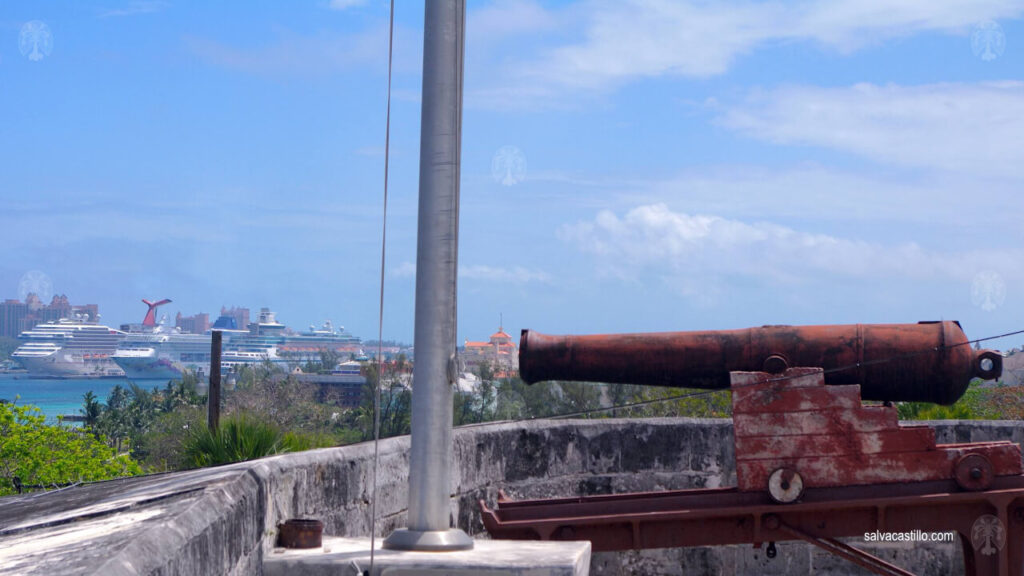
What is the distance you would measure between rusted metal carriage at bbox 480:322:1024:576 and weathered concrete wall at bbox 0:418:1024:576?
822 mm

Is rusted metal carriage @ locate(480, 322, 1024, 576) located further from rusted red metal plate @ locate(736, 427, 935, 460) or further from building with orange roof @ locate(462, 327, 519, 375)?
building with orange roof @ locate(462, 327, 519, 375)

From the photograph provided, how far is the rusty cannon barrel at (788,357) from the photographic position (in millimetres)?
5457

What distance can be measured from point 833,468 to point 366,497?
7.27 ft

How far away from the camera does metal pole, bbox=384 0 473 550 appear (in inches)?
159

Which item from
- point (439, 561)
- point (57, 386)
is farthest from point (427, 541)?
point (57, 386)

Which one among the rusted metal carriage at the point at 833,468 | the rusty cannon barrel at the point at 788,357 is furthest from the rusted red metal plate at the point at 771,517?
the rusty cannon barrel at the point at 788,357

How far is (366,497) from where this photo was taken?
16.8ft

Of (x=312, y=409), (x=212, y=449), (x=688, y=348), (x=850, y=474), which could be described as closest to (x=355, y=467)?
(x=688, y=348)

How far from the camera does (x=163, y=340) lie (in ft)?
519

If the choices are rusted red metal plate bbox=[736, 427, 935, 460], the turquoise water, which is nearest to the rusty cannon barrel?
rusted red metal plate bbox=[736, 427, 935, 460]

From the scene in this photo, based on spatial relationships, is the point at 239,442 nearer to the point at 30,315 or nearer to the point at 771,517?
the point at 771,517

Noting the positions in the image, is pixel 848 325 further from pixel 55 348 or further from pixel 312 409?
pixel 55 348

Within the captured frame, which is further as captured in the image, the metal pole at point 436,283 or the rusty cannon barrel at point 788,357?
the rusty cannon barrel at point 788,357
